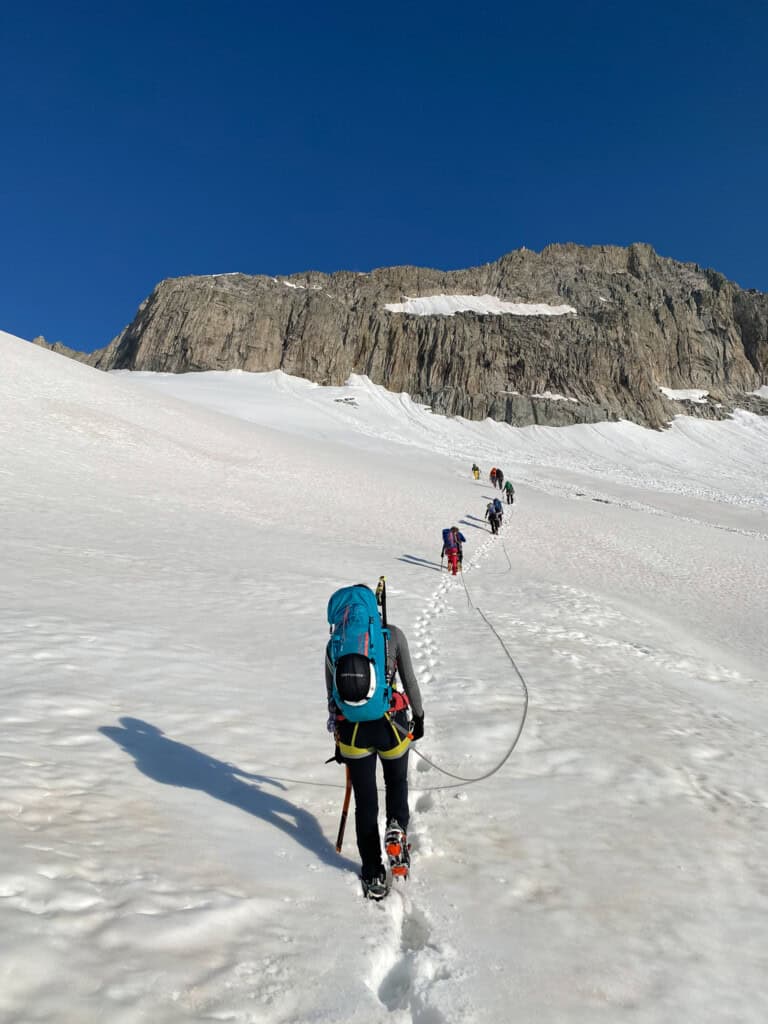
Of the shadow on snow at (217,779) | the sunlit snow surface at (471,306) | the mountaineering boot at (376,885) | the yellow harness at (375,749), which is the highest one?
the sunlit snow surface at (471,306)

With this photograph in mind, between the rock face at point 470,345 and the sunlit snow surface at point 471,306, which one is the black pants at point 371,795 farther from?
the sunlit snow surface at point 471,306

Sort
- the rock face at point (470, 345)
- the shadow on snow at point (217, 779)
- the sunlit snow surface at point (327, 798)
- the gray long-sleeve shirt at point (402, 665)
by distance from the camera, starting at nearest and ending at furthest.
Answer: the sunlit snow surface at point (327, 798) < the gray long-sleeve shirt at point (402, 665) < the shadow on snow at point (217, 779) < the rock face at point (470, 345)

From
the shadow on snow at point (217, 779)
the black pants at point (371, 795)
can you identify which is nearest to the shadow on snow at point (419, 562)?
the shadow on snow at point (217, 779)

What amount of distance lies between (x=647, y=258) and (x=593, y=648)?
158 m

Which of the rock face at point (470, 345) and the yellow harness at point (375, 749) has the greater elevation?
the rock face at point (470, 345)

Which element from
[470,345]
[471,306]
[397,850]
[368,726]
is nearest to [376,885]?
[397,850]

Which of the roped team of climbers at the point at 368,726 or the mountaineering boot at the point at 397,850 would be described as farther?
the mountaineering boot at the point at 397,850

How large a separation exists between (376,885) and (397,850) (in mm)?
238

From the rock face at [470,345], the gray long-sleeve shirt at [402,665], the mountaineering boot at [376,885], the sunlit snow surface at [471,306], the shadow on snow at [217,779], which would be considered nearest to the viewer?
the mountaineering boot at [376,885]

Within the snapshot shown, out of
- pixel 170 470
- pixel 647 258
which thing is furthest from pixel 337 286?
pixel 170 470

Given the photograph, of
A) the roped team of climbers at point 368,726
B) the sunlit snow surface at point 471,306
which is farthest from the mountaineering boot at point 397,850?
the sunlit snow surface at point 471,306

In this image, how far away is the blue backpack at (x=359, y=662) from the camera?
3.46m

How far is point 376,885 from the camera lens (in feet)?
11.2

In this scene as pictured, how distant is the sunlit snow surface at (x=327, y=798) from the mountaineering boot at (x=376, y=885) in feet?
0.21
